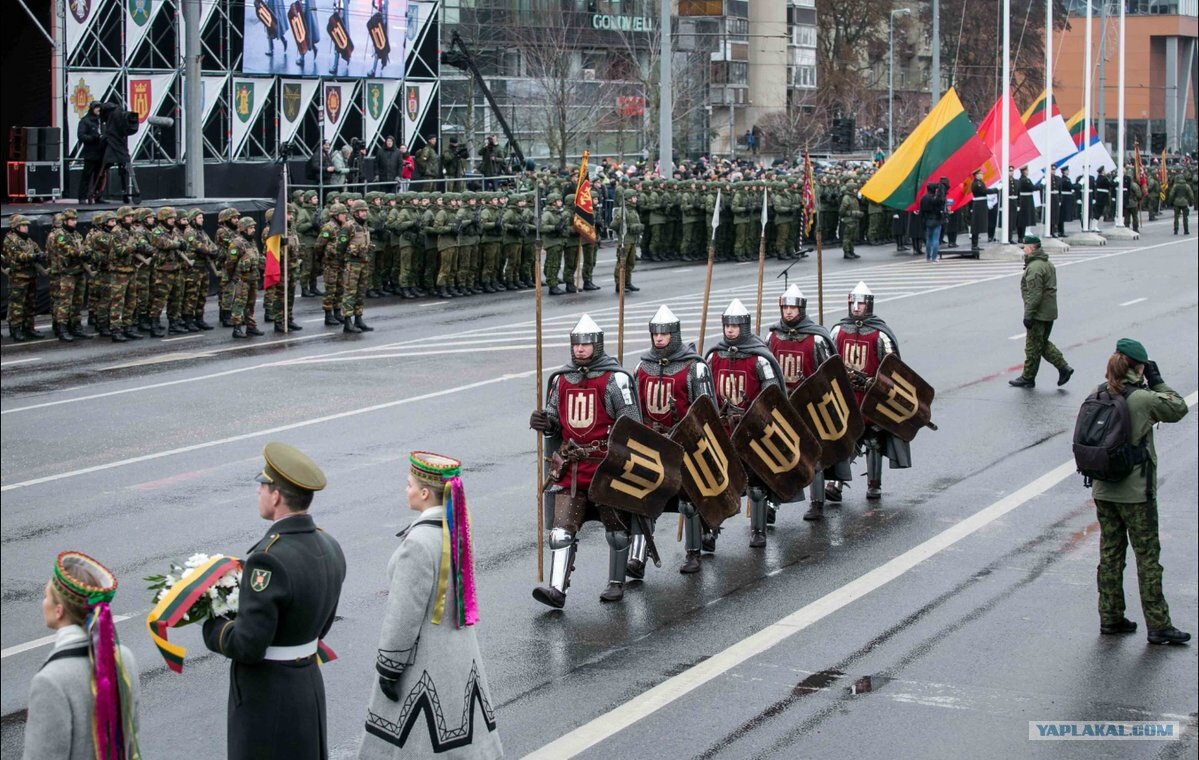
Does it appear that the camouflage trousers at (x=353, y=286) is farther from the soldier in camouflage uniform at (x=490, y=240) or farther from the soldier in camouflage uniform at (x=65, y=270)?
the soldier in camouflage uniform at (x=490, y=240)

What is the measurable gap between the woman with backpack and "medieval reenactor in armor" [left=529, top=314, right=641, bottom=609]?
9.68 ft

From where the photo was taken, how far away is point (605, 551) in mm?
12633

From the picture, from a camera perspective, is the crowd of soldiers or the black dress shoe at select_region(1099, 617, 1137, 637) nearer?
the black dress shoe at select_region(1099, 617, 1137, 637)

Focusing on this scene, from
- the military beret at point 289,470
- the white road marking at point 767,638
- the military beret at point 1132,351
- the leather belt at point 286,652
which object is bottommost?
the white road marking at point 767,638

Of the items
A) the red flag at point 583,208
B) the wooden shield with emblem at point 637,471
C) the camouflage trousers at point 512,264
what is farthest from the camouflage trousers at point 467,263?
the wooden shield with emblem at point 637,471

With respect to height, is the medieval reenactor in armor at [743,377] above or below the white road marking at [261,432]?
above

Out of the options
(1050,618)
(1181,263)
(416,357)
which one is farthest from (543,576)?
(1181,263)

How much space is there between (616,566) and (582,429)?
0.93 meters

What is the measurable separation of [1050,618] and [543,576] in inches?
131

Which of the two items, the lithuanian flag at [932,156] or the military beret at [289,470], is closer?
the military beret at [289,470]

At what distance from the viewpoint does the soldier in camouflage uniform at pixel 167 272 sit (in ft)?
78.7

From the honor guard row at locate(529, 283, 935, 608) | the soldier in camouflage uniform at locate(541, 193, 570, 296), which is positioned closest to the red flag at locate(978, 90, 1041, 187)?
the soldier in camouflage uniform at locate(541, 193, 570, 296)

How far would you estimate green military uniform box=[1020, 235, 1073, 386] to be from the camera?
64.9 ft

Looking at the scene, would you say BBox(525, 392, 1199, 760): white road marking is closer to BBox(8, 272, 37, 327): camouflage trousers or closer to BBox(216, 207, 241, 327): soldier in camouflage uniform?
BBox(216, 207, 241, 327): soldier in camouflage uniform
